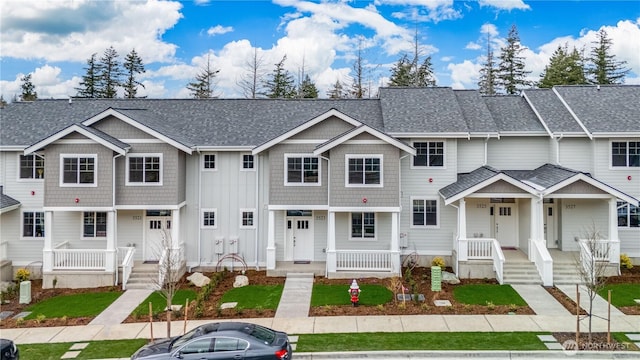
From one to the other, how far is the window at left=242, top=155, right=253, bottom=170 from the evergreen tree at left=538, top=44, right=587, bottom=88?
120ft

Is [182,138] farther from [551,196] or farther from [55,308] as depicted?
[551,196]

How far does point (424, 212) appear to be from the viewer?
20.8m

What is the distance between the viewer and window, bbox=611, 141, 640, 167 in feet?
66.0

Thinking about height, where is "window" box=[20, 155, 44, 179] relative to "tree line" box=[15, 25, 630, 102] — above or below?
below

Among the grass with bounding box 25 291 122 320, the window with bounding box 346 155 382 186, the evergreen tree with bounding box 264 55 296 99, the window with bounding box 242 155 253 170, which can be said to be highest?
the evergreen tree with bounding box 264 55 296 99

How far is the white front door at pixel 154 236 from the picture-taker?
68.4ft

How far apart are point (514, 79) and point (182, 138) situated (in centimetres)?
3864

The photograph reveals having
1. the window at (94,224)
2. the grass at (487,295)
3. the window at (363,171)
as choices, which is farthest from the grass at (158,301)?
the grass at (487,295)

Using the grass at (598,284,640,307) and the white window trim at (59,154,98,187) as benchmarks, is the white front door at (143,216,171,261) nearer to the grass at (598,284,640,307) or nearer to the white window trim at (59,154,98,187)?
the white window trim at (59,154,98,187)

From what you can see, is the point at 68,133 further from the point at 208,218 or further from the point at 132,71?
the point at 132,71

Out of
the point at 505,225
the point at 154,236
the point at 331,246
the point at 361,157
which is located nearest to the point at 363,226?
the point at 331,246

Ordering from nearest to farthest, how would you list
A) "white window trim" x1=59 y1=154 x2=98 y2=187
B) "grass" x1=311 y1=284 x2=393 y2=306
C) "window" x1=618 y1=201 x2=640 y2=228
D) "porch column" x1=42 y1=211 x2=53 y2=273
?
1. "grass" x1=311 y1=284 x2=393 y2=306
2. "porch column" x1=42 y1=211 x2=53 y2=273
3. "white window trim" x1=59 y1=154 x2=98 y2=187
4. "window" x1=618 y1=201 x2=640 y2=228

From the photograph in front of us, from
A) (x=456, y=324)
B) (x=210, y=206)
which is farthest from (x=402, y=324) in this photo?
(x=210, y=206)

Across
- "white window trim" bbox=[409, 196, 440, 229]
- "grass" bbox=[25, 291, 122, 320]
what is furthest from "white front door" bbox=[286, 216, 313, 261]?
"grass" bbox=[25, 291, 122, 320]
